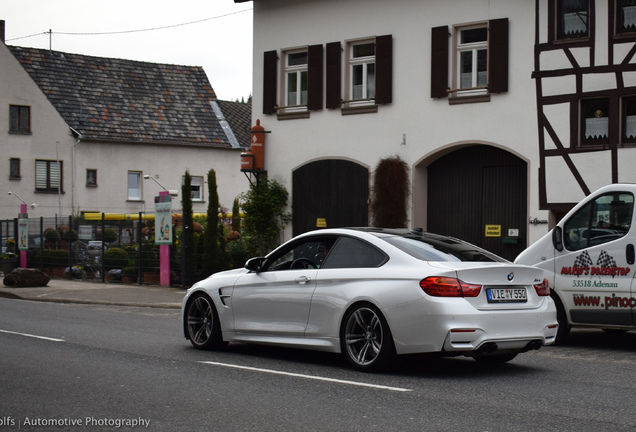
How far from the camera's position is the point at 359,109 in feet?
79.0

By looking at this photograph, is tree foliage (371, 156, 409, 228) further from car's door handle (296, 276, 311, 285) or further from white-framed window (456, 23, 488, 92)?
car's door handle (296, 276, 311, 285)

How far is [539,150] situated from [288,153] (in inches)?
300

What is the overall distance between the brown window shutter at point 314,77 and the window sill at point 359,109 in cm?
84

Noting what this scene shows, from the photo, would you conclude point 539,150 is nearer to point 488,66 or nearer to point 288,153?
point 488,66

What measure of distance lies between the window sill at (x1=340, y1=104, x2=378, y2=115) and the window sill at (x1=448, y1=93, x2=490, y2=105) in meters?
2.28

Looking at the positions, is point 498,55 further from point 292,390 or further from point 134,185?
point 134,185

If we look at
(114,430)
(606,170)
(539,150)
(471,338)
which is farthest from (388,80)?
(114,430)

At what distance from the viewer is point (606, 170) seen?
19734mm

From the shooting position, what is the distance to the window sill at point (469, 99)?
2161 centimetres

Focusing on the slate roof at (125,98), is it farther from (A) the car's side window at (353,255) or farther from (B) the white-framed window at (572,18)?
(A) the car's side window at (353,255)

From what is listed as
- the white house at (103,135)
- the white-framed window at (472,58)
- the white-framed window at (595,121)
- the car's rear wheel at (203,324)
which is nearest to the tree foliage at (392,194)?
the white-framed window at (472,58)

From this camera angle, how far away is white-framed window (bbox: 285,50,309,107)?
2564 cm

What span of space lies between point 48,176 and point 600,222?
3932 cm

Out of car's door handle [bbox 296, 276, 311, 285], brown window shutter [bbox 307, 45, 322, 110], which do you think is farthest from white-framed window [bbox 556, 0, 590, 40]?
car's door handle [bbox 296, 276, 311, 285]
